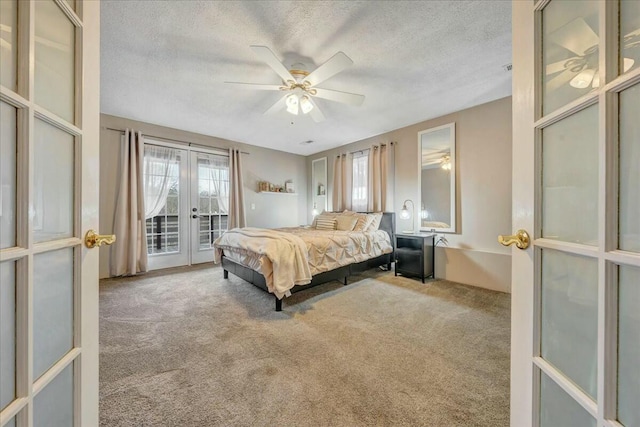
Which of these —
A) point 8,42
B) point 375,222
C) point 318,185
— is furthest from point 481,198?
point 8,42

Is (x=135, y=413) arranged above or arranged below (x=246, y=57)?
below

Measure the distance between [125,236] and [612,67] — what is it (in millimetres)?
4865

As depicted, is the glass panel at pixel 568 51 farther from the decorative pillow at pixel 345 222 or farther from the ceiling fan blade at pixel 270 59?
the decorative pillow at pixel 345 222

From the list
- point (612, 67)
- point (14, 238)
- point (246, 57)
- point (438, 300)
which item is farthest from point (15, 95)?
point (438, 300)

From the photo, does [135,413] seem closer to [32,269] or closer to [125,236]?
[32,269]

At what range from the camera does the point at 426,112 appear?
3533 mm

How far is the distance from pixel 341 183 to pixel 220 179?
246 cm

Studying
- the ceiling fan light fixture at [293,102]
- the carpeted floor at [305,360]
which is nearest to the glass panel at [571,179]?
the carpeted floor at [305,360]

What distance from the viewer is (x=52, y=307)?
24.2 inches

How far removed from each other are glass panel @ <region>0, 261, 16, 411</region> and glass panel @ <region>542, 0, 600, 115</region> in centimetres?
130

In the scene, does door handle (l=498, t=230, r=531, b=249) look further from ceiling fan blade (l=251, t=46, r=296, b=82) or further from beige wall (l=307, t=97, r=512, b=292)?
beige wall (l=307, t=97, r=512, b=292)

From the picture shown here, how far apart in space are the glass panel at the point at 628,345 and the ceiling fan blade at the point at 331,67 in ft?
6.38

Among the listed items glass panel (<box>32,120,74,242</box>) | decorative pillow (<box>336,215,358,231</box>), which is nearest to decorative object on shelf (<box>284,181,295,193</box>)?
decorative pillow (<box>336,215,358,231</box>)

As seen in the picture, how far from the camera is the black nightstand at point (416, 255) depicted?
141 inches
